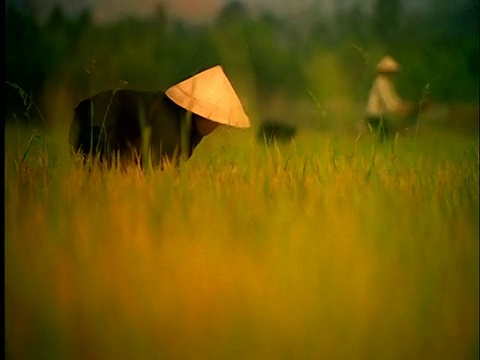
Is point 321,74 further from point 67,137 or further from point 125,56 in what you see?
point 67,137

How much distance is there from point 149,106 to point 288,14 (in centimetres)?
35

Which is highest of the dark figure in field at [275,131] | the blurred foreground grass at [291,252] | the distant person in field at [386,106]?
the distant person in field at [386,106]

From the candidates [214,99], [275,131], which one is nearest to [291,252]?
[275,131]

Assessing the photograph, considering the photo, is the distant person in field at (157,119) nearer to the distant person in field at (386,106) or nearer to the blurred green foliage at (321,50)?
the blurred green foliage at (321,50)

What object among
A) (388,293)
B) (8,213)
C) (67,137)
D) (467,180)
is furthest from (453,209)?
(8,213)

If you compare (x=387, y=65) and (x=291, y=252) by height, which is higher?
(x=387, y=65)

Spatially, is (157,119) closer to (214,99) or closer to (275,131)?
(214,99)

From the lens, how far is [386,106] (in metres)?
1.25

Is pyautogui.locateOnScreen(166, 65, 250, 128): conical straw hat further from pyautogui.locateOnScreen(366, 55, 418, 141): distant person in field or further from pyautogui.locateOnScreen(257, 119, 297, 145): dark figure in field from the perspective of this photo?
pyautogui.locateOnScreen(366, 55, 418, 141): distant person in field

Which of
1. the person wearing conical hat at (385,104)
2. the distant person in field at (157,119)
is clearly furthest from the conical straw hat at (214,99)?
the person wearing conical hat at (385,104)

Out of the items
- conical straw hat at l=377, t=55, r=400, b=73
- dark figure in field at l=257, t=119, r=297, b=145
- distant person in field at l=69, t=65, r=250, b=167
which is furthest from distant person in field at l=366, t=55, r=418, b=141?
distant person in field at l=69, t=65, r=250, b=167

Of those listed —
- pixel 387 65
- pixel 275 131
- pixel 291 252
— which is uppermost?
pixel 387 65

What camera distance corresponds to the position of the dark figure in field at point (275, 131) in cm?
125

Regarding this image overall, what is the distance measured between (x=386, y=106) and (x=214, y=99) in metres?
0.35
